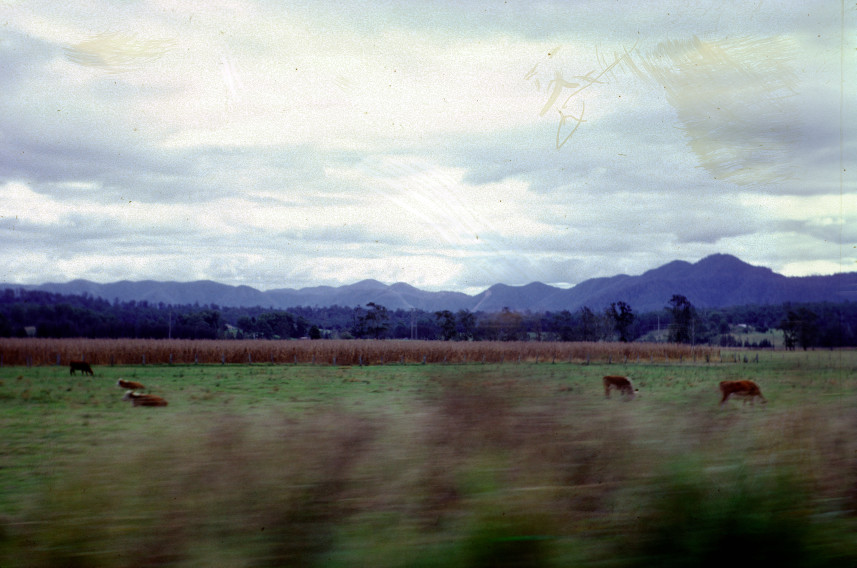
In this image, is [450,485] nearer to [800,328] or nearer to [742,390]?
[742,390]

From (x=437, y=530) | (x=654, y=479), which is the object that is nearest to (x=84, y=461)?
(x=437, y=530)

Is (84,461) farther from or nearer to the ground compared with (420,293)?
nearer to the ground

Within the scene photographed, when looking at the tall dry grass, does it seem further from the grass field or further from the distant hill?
the grass field

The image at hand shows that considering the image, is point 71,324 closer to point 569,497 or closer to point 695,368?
point 695,368

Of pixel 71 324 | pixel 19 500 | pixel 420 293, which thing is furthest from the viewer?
pixel 71 324

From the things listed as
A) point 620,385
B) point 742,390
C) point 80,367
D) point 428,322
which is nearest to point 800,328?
point 742,390

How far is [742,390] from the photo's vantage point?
18.8 feet

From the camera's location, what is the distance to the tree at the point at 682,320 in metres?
10.6

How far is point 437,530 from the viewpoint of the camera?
→ 3723mm

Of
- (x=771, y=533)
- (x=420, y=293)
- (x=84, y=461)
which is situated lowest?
(x=771, y=533)

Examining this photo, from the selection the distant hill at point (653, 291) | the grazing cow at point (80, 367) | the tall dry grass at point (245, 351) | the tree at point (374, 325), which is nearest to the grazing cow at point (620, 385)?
the distant hill at point (653, 291)

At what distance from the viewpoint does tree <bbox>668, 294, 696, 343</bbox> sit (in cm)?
1062

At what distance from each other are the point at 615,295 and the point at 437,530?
7.36 meters

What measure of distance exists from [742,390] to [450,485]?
3051mm
